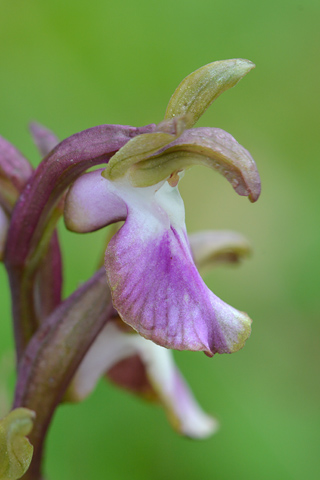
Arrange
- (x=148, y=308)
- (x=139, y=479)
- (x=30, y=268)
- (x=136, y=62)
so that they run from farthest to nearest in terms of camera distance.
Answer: (x=136, y=62), (x=139, y=479), (x=30, y=268), (x=148, y=308)

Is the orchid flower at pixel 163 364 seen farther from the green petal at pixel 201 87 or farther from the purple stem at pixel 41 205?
the green petal at pixel 201 87

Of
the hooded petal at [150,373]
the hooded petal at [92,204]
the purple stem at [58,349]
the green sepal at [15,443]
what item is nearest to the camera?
the green sepal at [15,443]

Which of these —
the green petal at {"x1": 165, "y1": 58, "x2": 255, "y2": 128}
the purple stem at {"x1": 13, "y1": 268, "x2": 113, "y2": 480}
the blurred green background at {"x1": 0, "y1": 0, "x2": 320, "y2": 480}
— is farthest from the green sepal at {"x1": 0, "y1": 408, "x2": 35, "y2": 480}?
the blurred green background at {"x1": 0, "y1": 0, "x2": 320, "y2": 480}

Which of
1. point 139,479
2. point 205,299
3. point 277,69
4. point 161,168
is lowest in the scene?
point 139,479

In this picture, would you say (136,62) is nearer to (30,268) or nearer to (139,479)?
(139,479)

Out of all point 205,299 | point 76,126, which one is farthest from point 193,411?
point 76,126

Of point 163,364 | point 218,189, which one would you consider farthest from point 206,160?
point 218,189

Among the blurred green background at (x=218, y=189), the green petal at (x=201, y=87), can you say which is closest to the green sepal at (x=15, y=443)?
the green petal at (x=201, y=87)
